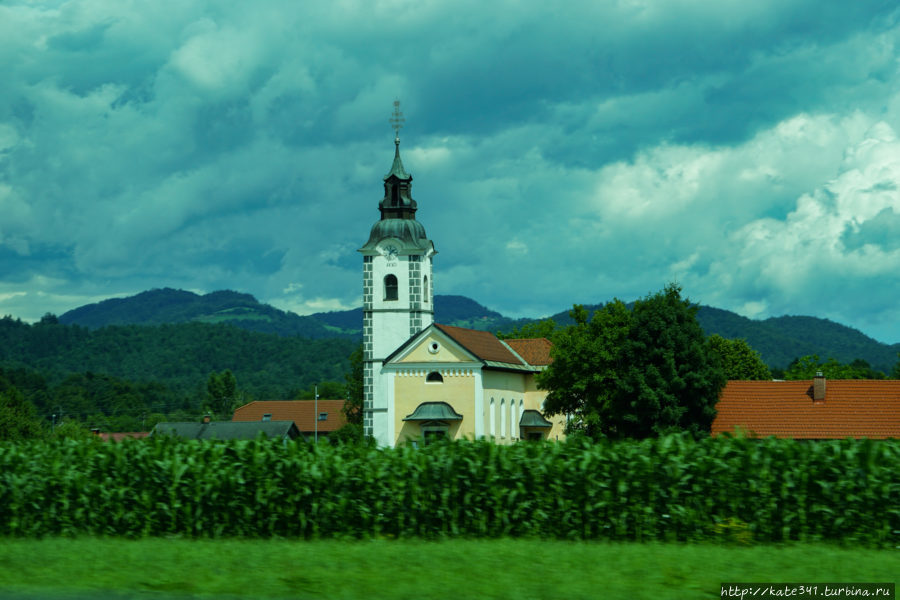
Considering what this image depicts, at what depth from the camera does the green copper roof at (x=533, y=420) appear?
70.3 m

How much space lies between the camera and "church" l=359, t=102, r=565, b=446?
64688 mm

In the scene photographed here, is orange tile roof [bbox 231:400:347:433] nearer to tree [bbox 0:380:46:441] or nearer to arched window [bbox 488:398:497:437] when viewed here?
tree [bbox 0:380:46:441]

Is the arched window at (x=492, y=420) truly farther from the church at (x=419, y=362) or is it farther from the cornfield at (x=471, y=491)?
the cornfield at (x=471, y=491)

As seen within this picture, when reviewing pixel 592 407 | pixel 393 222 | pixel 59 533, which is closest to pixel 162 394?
pixel 393 222

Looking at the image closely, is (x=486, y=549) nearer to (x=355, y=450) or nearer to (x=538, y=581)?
(x=538, y=581)

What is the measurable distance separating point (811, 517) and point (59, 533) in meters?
14.5

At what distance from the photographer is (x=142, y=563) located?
15.4 meters

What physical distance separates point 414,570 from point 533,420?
5653 centimetres

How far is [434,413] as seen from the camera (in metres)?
64.1

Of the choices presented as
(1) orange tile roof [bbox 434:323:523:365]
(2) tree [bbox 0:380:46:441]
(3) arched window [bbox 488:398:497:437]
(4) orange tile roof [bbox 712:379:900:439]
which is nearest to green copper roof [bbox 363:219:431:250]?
(1) orange tile roof [bbox 434:323:523:365]

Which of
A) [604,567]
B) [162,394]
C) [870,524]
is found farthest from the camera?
[162,394]

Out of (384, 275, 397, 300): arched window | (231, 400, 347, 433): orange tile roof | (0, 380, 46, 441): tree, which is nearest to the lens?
(384, 275, 397, 300): arched window

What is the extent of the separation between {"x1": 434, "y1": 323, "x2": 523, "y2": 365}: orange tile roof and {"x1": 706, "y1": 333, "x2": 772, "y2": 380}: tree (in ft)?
100.0

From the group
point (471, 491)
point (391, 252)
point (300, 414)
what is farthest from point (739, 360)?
point (471, 491)
